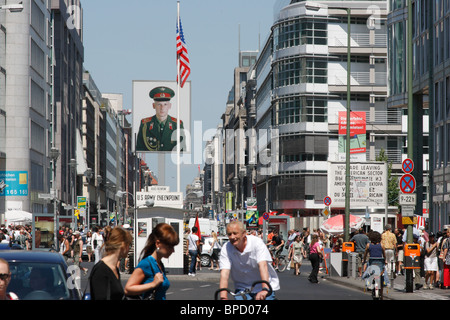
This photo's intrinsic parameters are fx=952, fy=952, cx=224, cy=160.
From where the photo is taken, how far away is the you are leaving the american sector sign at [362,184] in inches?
1550

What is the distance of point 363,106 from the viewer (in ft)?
277

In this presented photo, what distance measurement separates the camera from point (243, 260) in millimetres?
9562

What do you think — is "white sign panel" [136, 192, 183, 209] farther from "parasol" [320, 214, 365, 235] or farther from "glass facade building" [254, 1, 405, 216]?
"glass facade building" [254, 1, 405, 216]

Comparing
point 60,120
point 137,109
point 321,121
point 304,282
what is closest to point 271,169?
point 321,121

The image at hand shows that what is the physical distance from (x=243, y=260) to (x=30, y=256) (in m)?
2.42

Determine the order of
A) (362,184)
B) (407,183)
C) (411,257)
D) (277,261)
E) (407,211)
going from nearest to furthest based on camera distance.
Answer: (411,257) < (407,211) < (407,183) < (362,184) < (277,261)

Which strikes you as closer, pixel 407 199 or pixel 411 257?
pixel 411 257

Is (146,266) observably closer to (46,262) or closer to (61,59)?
(46,262)

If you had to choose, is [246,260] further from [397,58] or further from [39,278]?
[397,58]

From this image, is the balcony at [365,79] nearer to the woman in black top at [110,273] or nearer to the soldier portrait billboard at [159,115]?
the soldier portrait billboard at [159,115]

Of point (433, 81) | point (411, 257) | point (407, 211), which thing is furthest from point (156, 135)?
point (411, 257)

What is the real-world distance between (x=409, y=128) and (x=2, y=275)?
64.9ft

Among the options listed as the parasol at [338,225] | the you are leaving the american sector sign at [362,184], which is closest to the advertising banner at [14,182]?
the parasol at [338,225]

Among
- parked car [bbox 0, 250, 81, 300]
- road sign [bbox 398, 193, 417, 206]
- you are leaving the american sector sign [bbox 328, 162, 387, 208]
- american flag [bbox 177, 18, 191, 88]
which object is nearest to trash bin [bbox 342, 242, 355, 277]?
you are leaving the american sector sign [bbox 328, 162, 387, 208]
